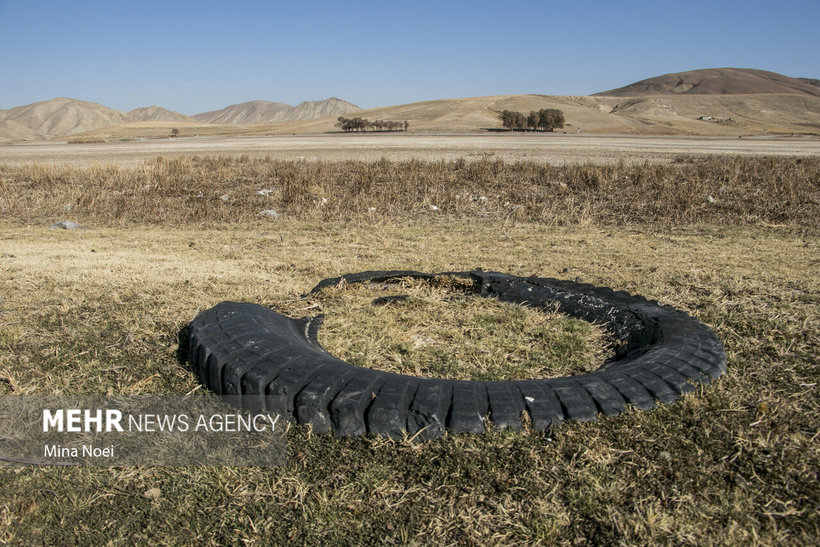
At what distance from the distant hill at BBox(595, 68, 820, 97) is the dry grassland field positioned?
571ft

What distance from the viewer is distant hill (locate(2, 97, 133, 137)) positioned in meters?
126

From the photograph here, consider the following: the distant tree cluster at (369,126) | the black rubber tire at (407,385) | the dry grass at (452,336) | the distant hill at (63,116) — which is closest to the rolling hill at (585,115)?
the distant hill at (63,116)

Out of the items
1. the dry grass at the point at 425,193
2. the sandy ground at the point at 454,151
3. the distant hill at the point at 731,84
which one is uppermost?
the distant hill at the point at 731,84

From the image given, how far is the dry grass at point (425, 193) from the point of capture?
9.45 metres

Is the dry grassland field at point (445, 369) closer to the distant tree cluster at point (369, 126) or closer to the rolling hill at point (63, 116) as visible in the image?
the distant tree cluster at point (369, 126)

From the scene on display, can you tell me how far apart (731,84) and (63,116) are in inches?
7443

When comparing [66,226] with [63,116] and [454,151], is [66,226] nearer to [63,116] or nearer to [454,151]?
[454,151]

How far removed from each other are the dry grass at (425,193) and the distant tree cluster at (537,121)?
1330 inches

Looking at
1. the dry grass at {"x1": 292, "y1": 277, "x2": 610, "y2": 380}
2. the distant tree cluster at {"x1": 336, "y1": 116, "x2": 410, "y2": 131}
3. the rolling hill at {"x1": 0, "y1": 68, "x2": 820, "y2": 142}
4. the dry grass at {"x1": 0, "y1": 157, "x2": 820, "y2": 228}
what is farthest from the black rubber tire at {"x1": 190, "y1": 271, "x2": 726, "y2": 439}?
the distant tree cluster at {"x1": 336, "y1": 116, "x2": 410, "y2": 131}

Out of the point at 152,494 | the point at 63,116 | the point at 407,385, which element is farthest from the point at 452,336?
the point at 63,116

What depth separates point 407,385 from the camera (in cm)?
258

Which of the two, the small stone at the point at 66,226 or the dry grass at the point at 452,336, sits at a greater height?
the small stone at the point at 66,226

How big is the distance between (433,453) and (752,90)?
191767 mm

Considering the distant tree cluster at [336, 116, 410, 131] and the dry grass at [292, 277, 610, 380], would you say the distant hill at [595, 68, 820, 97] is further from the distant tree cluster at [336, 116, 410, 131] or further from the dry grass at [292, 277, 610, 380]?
the dry grass at [292, 277, 610, 380]
